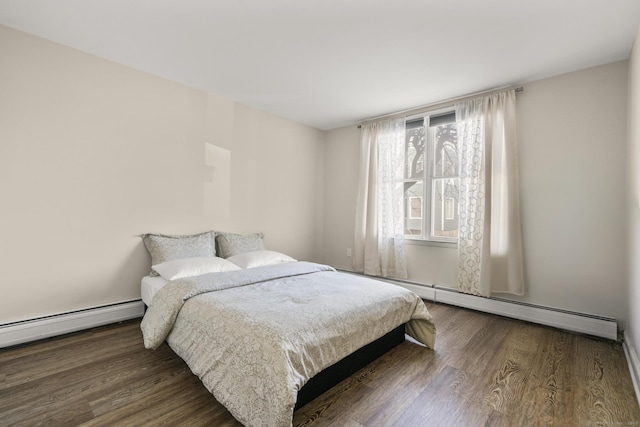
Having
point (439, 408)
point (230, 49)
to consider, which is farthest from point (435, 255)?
point (230, 49)

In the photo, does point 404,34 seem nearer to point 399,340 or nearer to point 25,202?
point 399,340

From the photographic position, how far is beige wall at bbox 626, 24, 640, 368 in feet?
6.45

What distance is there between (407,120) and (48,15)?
369cm

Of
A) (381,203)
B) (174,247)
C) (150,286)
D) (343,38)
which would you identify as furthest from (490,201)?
(150,286)

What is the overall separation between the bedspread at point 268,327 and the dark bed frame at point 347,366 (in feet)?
0.39

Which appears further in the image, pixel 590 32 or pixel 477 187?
pixel 477 187

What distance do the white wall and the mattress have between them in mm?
3658

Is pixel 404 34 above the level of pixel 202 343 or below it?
above

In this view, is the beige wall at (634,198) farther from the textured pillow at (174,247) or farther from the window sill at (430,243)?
the textured pillow at (174,247)

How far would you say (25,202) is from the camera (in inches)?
91.2

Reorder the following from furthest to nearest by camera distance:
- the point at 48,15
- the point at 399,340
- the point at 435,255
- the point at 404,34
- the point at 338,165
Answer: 1. the point at 338,165
2. the point at 435,255
3. the point at 399,340
4. the point at 404,34
5. the point at 48,15

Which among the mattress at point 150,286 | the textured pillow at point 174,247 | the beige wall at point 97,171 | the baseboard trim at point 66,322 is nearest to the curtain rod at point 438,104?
the beige wall at point 97,171

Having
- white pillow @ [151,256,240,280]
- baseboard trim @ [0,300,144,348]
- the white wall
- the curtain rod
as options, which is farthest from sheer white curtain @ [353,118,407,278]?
baseboard trim @ [0,300,144,348]

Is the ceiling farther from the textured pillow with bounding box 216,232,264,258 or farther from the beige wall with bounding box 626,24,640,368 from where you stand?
the textured pillow with bounding box 216,232,264,258
